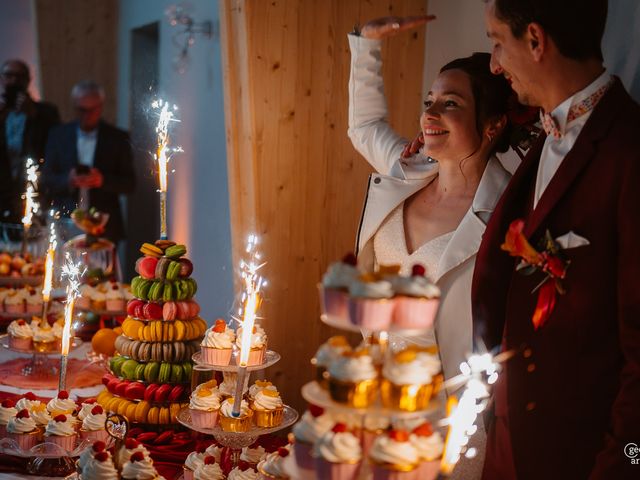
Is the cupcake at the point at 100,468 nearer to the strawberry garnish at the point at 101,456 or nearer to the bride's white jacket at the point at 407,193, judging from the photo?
the strawberry garnish at the point at 101,456

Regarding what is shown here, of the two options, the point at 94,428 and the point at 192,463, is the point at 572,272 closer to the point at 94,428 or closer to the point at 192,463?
Result: the point at 192,463

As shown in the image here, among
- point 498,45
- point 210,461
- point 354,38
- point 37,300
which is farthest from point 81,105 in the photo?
point 498,45

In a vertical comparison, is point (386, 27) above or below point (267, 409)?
above

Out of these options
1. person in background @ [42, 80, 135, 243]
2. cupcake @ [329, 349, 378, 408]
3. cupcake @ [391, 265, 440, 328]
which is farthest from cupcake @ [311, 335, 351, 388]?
person in background @ [42, 80, 135, 243]

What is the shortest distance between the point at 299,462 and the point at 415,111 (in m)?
2.40

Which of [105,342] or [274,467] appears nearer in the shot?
[274,467]

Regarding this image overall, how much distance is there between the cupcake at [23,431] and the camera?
9.66 feet

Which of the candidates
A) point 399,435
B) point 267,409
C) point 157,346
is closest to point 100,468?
point 267,409

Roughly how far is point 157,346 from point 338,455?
168 centimetres

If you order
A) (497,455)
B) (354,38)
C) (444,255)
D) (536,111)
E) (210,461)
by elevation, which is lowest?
(210,461)

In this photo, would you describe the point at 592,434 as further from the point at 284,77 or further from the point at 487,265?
the point at 284,77

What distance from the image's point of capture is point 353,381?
1690 millimetres

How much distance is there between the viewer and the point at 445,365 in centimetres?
265

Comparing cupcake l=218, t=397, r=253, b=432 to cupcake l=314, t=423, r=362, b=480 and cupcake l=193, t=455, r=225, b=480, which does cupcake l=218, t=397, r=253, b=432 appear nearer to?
cupcake l=193, t=455, r=225, b=480
